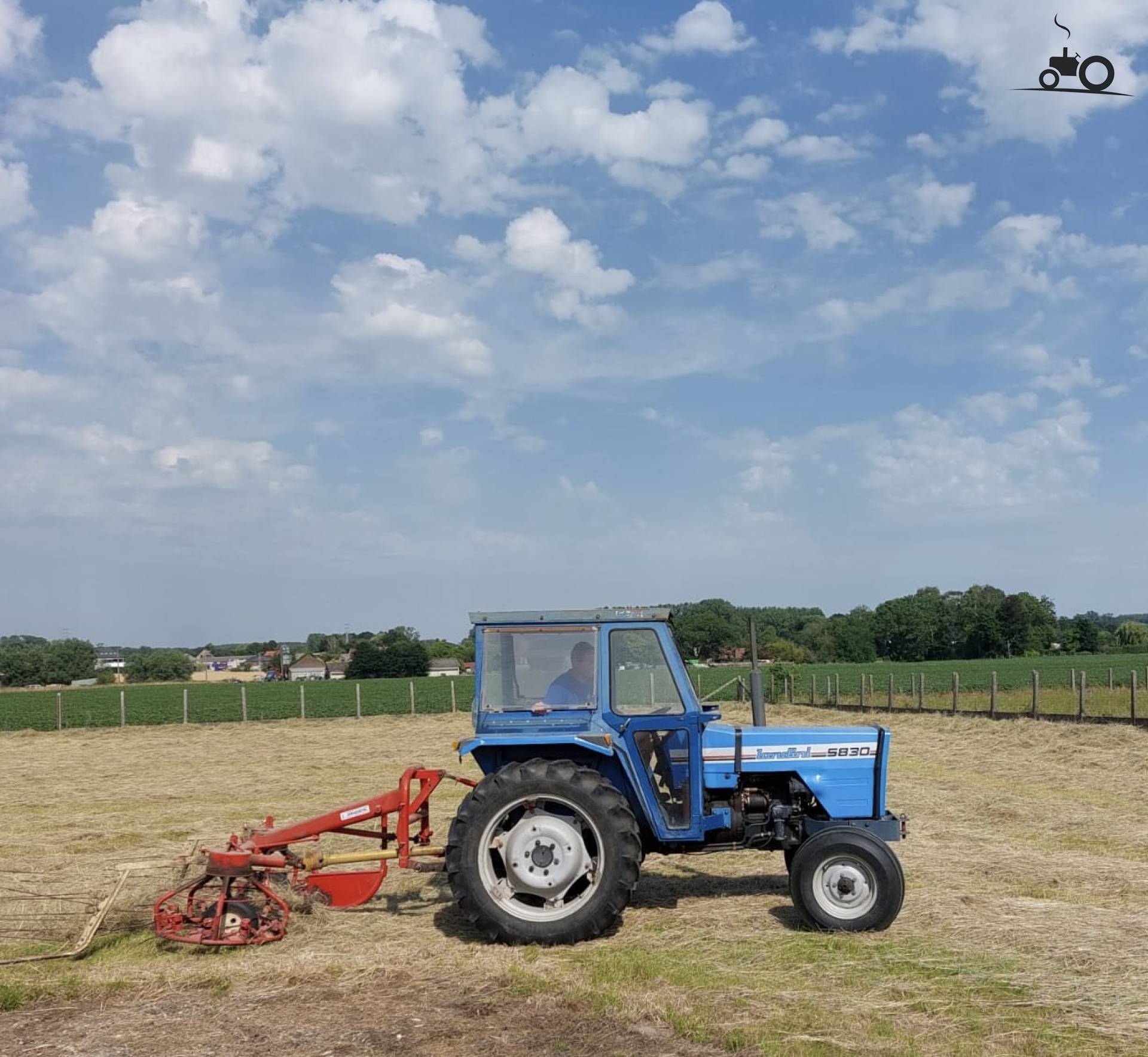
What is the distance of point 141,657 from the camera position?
82.1m

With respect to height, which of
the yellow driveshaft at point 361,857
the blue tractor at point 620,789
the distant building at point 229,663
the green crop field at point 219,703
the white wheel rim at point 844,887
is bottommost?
the distant building at point 229,663

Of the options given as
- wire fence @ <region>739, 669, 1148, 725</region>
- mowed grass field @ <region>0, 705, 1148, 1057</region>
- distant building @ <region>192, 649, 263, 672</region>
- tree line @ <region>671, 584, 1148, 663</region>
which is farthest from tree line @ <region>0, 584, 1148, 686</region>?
mowed grass field @ <region>0, 705, 1148, 1057</region>

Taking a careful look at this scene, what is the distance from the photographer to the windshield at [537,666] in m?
6.96

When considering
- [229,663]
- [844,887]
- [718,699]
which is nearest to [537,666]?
[844,887]

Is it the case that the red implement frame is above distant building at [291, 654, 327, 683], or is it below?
above

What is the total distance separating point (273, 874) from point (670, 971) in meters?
3.13

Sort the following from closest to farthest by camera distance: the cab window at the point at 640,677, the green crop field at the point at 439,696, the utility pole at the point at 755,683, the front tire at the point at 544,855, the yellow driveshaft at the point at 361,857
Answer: the front tire at the point at 544,855 < the yellow driveshaft at the point at 361,857 < the cab window at the point at 640,677 < the utility pole at the point at 755,683 < the green crop field at the point at 439,696

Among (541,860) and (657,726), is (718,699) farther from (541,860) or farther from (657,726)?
(541,860)

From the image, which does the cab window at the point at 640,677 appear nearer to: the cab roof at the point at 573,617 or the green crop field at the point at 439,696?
the cab roof at the point at 573,617

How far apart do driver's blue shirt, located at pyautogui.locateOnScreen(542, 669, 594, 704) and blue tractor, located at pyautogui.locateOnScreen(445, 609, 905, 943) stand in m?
0.01

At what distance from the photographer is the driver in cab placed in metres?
6.93

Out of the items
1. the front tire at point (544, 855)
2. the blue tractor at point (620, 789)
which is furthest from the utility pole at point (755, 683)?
the front tire at point (544, 855)

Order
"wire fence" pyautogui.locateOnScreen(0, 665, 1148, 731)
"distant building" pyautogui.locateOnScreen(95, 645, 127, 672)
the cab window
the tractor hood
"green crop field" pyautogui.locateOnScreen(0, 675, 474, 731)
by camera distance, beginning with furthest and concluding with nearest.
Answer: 1. "distant building" pyautogui.locateOnScreen(95, 645, 127, 672)
2. "green crop field" pyautogui.locateOnScreen(0, 675, 474, 731)
3. "wire fence" pyautogui.locateOnScreen(0, 665, 1148, 731)
4. the tractor hood
5. the cab window

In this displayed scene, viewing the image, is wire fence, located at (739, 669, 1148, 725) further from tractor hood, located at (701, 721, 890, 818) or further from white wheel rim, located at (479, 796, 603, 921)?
white wheel rim, located at (479, 796, 603, 921)
